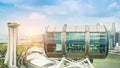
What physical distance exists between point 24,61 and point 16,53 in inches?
14.1

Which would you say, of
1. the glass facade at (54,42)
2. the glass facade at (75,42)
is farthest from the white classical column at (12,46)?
the glass facade at (75,42)

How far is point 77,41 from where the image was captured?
6.04 m

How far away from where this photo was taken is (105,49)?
600cm

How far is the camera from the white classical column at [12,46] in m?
6.99

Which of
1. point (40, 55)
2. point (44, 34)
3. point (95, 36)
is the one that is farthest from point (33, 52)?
point (95, 36)

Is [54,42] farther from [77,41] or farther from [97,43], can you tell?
[97,43]

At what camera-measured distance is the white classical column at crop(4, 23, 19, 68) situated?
699 centimetres

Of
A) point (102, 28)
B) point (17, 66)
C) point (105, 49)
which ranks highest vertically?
point (102, 28)

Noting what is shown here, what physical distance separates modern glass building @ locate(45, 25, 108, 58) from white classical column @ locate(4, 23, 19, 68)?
→ 4.07 feet

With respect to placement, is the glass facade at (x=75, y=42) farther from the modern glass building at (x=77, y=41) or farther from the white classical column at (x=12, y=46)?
the white classical column at (x=12, y=46)

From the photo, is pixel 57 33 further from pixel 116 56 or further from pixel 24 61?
pixel 116 56

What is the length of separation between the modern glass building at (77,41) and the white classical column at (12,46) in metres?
1.24

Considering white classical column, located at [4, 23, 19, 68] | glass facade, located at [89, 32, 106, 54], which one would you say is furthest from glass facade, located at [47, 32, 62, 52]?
white classical column, located at [4, 23, 19, 68]

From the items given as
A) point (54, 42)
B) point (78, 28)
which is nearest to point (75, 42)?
point (78, 28)
